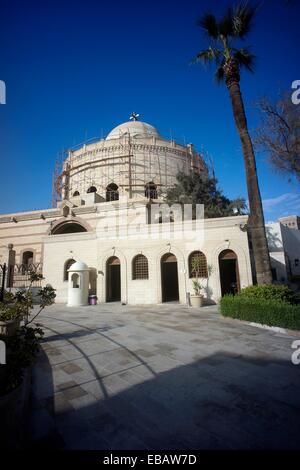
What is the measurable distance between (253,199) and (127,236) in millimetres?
9826

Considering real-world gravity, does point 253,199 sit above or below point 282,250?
above

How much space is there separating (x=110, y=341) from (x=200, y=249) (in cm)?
1062

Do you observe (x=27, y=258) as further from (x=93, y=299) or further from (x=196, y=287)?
(x=196, y=287)

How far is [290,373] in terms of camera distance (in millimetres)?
4730

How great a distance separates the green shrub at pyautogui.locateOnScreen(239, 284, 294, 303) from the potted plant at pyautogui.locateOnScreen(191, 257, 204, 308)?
207 inches

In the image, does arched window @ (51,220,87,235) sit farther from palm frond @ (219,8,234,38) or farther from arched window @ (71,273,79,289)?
palm frond @ (219,8,234,38)

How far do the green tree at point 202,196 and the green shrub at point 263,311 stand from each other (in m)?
15.2

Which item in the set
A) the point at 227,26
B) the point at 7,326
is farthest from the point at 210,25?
the point at 7,326

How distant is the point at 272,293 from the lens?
9359 millimetres

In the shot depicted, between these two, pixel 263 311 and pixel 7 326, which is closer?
pixel 7 326

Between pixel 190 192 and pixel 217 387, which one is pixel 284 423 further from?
pixel 190 192

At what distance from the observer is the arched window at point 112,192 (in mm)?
30438

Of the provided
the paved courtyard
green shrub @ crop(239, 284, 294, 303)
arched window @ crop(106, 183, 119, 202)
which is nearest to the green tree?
arched window @ crop(106, 183, 119, 202)

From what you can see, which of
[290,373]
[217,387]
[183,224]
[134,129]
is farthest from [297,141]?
[134,129]
